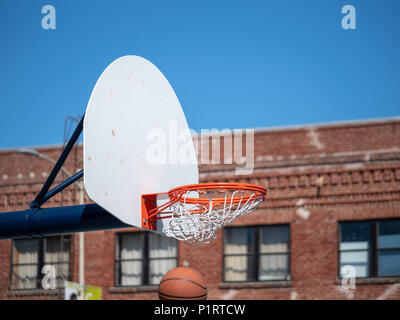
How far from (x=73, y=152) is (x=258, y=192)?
16.8 metres

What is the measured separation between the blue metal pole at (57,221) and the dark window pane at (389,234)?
14.7 m

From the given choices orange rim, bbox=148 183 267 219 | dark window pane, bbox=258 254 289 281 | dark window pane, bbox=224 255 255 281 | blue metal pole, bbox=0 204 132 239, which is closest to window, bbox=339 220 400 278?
dark window pane, bbox=258 254 289 281

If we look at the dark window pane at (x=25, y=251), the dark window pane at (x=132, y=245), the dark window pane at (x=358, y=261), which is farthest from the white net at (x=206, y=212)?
the dark window pane at (x=25, y=251)

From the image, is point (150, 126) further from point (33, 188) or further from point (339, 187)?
point (33, 188)

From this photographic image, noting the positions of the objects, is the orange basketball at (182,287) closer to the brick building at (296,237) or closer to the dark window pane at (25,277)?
the brick building at (296,237)

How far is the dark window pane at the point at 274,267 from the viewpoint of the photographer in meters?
22.5

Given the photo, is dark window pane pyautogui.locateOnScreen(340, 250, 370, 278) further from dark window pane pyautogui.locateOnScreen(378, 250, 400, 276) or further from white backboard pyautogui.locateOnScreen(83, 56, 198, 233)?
white backboard pyautogui.locateOnScreen(83, 56, 198, 233)

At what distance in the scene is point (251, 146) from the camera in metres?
23.1

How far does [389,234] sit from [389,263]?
0.87 m

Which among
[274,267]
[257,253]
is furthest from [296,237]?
[257,253]

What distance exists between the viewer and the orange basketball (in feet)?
27.9
